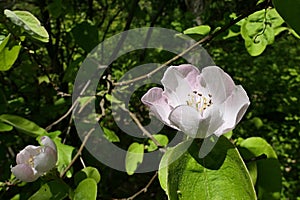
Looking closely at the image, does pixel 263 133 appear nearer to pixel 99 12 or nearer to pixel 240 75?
pixel 240 75

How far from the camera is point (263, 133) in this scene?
1.59 metres

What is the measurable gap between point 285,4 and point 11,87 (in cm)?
133

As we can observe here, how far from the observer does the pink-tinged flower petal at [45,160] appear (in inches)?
29.4

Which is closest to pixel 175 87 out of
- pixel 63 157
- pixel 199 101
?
pixel 199 101

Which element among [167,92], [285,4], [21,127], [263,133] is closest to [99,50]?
[21,127]

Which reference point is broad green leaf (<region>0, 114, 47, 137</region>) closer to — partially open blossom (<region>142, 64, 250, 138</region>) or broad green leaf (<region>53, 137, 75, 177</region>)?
broad green leaf (<region>53, 137, 75, 177</region>)

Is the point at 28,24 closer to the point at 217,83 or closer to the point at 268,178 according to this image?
the point at 217,83

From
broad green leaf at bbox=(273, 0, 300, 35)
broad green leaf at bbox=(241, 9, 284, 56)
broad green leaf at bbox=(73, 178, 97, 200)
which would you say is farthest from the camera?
broad green leaf at bbox=(241, 9, 284, 56)

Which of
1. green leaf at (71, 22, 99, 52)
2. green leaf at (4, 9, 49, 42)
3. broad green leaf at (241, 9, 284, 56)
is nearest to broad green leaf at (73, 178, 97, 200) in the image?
green leaf at (4, 9, 49, 42)

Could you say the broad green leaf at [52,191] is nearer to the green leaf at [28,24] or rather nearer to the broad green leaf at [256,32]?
the green leaf at [28,24]

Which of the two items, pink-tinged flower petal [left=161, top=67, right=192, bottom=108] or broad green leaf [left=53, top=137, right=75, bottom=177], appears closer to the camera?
pink-tinged flower petal [left=161, top=67, right=192, bottom=108]

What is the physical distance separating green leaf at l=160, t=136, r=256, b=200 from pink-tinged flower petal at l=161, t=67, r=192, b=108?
0.25 ft

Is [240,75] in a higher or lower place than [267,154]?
lower

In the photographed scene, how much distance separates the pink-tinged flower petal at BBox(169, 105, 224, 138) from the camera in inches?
20.6
